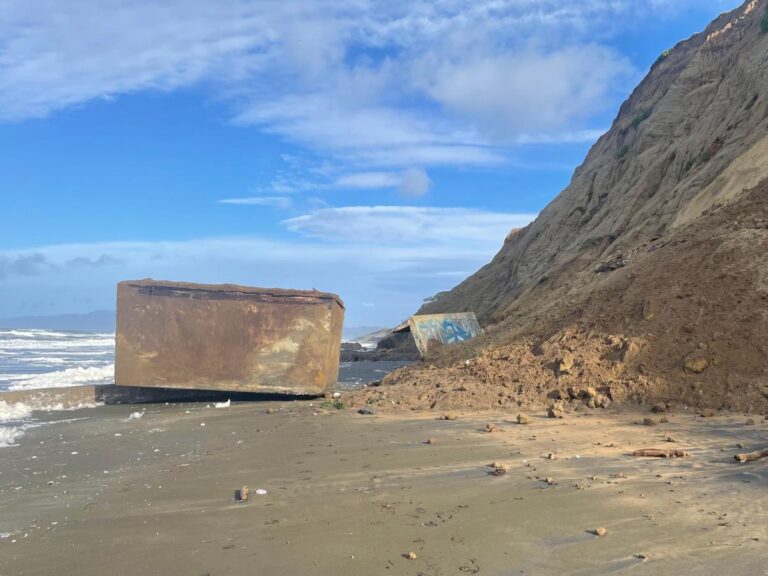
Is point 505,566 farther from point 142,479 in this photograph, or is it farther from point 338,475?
point 142,479

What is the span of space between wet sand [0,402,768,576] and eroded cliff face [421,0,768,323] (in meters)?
7.04

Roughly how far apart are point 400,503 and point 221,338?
239 inches

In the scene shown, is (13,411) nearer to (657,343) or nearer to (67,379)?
(67,379)

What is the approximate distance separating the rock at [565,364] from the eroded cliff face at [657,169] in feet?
14.0

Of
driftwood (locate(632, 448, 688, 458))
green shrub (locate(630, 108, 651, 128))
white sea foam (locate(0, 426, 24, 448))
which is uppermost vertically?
green shrub (locate(630, 108, 651, 128))

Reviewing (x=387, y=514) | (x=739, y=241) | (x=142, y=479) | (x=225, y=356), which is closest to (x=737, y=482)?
(x=387, y=514)

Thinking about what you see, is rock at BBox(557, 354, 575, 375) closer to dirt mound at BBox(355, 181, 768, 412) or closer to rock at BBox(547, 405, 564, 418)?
dirt mound at BBox(355, 181, 768, 412)

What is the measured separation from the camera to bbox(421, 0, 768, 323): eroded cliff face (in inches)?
533

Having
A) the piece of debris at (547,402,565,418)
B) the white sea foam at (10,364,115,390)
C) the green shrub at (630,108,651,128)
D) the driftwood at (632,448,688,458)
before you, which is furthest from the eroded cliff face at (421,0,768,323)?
the white sea foam at (10,364,115,390)

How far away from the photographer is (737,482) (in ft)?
12.0

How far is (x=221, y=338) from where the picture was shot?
30.3ft

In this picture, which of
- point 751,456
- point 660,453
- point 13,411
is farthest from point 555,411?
point 13,411

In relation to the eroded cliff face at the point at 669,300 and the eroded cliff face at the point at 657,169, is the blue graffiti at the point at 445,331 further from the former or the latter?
the eroded cliff face at the point at 669,300

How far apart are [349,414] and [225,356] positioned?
2.69 metres
